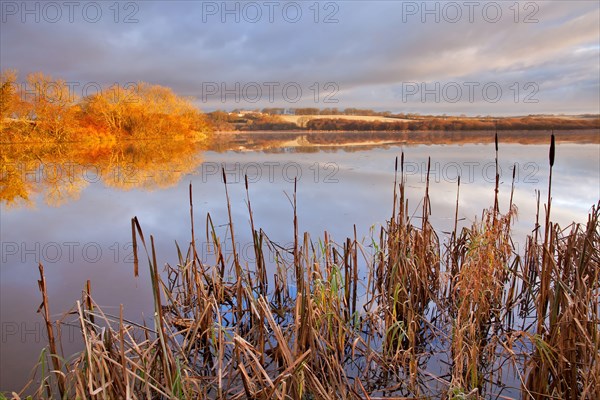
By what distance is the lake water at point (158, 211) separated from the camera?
4891mm

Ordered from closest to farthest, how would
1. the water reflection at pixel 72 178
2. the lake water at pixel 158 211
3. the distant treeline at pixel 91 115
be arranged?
the lake water at pixel 158 211, the water reflection at pixel 72 178, the distant treeline at pixel 91 115

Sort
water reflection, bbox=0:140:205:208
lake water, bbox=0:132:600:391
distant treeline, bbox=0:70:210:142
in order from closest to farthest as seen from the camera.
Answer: lake water, bbox=0:132:600:391 → water reflection, bbox=0:140:205:208 → distant treeline, bbox=0:70:210:142

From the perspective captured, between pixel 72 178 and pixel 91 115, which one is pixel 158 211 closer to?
pixel 72 178

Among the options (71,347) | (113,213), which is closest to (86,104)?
(113,213)

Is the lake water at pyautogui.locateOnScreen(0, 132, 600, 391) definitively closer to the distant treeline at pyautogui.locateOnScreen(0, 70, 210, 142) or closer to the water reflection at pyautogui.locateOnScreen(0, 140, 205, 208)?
the water reflection at pyautogui.locateOnScreen(0, 140, 205, 208)

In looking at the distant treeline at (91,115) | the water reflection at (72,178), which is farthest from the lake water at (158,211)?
the distant treeline at (91,115)

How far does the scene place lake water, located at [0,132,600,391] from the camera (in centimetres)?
489

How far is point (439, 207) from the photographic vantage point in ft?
30.7

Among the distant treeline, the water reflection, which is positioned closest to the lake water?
the water reflection

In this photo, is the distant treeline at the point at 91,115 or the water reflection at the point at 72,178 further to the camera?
the distant treeline at the point at 91,115

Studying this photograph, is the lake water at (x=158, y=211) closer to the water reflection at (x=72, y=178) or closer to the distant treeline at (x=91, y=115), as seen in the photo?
the water reflection at (x=72, y=178)

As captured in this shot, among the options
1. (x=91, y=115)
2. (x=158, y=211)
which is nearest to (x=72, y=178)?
(x=158, y=211)

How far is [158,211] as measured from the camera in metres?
10.1

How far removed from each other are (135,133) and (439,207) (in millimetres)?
42956
